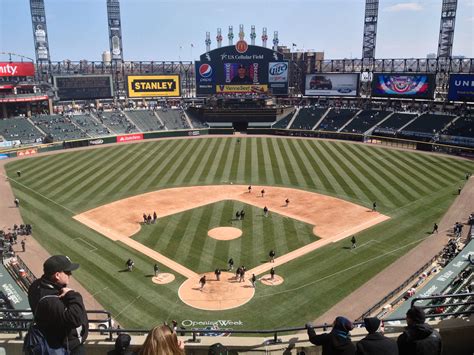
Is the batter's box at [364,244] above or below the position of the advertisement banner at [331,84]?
below

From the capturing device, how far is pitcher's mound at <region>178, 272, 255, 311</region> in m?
24.7

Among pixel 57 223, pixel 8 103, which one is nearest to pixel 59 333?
pixel 57 223

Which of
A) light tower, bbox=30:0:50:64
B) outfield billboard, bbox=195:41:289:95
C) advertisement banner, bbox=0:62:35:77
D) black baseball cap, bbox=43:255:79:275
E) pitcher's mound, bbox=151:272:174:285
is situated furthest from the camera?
light tower, bbox=30:0:50:64

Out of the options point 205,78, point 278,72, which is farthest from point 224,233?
point 278,72

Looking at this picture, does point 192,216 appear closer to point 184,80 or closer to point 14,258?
point 14,258

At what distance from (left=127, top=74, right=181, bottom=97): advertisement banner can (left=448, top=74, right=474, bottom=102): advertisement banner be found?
61.5 metres

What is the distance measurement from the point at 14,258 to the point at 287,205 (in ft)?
83.1

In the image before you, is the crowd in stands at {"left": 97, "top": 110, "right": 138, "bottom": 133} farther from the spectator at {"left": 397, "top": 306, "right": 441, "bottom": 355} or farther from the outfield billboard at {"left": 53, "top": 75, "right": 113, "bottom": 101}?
the spectator at {"left": 397, "top": 306, "right": 441, "bottom": 355}

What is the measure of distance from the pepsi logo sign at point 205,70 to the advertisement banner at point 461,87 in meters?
50.8

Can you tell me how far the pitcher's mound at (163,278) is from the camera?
88.9ft

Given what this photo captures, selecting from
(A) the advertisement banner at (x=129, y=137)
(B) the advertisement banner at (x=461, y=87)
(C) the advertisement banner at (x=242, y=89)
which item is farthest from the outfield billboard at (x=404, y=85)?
(A) the advertisement banner at (x=129, y=137)

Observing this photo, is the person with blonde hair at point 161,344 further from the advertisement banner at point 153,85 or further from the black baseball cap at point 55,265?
the advertisement banner at point 153,85

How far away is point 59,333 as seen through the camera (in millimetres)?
5457

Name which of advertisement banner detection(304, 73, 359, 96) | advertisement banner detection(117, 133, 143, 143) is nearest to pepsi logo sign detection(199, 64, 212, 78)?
advertisement banner detection(117, 133, 143, 143)
